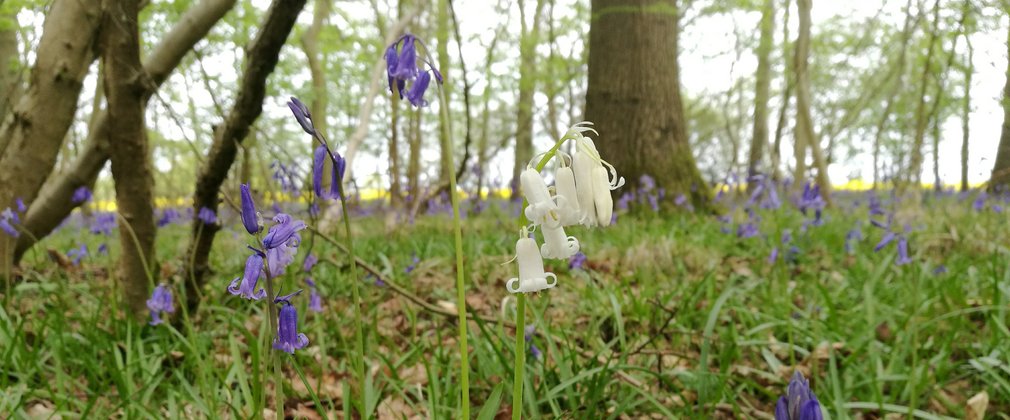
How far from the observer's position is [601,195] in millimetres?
875

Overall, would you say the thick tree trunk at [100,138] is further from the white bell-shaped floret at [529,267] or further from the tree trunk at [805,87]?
the tree trunk at [805,87]

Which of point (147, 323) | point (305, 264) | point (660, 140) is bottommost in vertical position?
point (147, 323)

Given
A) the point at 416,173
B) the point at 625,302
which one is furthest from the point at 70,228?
the point at 625,302

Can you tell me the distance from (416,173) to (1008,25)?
6778 millimetres

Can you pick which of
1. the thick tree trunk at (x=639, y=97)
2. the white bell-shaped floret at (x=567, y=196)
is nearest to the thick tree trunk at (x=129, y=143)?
the white bell-shaped floret at (x=567, y=196)

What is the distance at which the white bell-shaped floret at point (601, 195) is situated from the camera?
873 mm

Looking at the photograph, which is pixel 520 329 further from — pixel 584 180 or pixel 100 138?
pixel 100 138

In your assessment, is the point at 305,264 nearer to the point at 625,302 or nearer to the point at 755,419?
the point at 625,302

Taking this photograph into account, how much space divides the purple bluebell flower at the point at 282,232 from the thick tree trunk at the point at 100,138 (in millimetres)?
1527

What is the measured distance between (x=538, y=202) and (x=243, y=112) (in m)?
1.50

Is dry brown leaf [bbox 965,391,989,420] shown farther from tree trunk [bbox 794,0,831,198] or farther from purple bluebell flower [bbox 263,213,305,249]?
tree trunk [bbox 794,0,831,198]

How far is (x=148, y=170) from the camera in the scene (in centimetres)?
238

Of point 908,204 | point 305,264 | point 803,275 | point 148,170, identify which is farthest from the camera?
point 908,204

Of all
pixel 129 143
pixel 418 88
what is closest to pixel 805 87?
pixel 129 143
